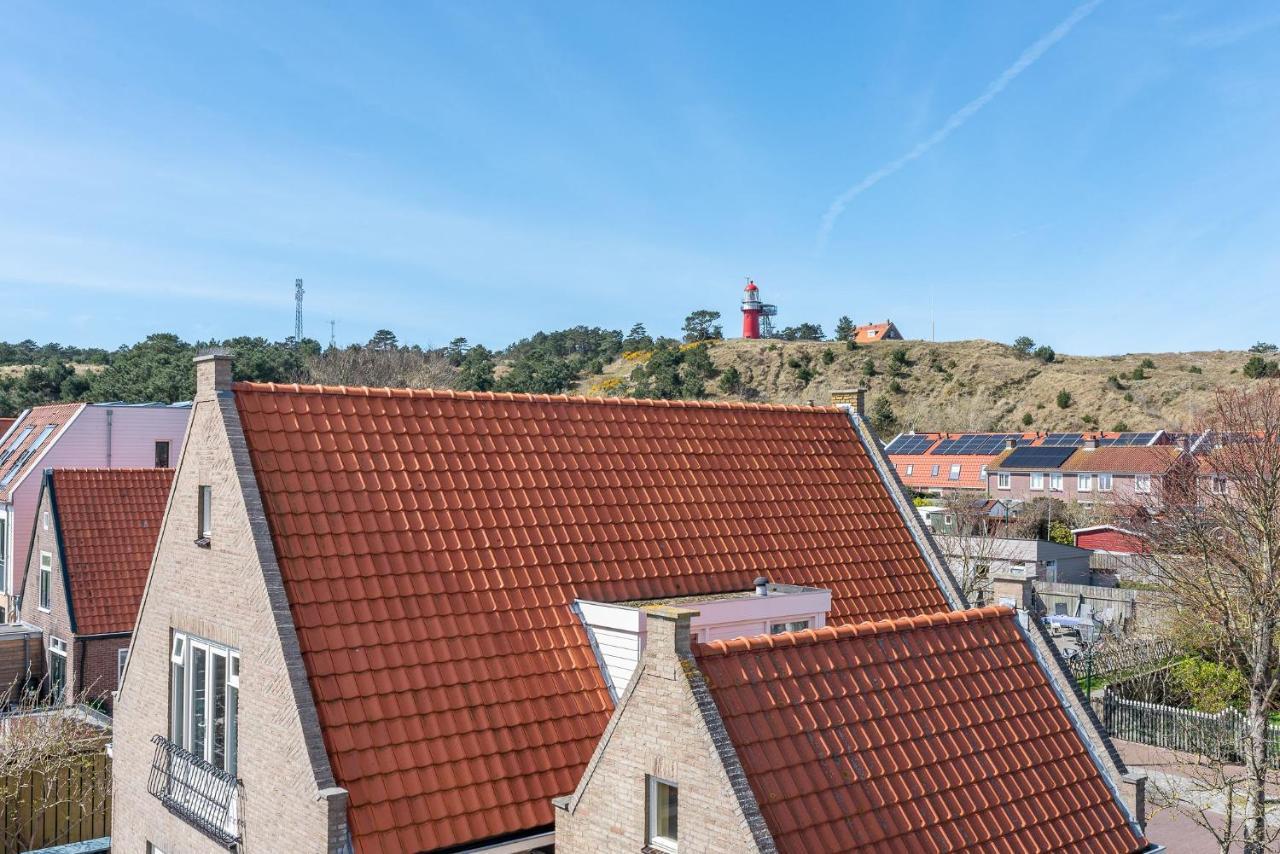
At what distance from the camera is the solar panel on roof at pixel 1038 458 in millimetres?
64938

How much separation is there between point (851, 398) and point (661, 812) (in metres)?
11.8

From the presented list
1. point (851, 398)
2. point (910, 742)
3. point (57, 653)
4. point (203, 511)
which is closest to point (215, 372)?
point (203, 511)

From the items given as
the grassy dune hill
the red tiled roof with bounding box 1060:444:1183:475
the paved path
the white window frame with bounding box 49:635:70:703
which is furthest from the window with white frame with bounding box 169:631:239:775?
the grassy dune hill

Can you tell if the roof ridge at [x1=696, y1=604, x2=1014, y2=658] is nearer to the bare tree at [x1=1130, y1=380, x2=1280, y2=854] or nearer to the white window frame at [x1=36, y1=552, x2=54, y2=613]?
the bare tree at [x1=1130, y1=380, x2=1280, y2=854]

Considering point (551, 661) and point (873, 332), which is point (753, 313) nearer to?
point (873, 332)

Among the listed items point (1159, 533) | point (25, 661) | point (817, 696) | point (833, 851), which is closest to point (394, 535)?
point (817, 696)

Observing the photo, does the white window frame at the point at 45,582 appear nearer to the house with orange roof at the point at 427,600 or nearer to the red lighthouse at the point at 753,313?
the house with orange roof at the point at 427,600

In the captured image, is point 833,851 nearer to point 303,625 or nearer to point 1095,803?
point 1095,803

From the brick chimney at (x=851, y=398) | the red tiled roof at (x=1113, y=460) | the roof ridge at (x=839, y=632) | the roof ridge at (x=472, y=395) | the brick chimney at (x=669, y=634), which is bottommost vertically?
the roof ridge at (x=839, y=632)

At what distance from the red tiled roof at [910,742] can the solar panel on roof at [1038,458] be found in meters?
59.0

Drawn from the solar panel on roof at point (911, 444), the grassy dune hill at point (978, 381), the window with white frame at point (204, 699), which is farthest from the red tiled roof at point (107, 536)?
the grassy dune hill at point (978, 381)

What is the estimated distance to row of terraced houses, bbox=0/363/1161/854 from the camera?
851 centimetres

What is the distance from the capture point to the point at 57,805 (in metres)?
16.7

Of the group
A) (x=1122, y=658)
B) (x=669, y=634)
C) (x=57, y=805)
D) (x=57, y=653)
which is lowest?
(x=57, y=805)
